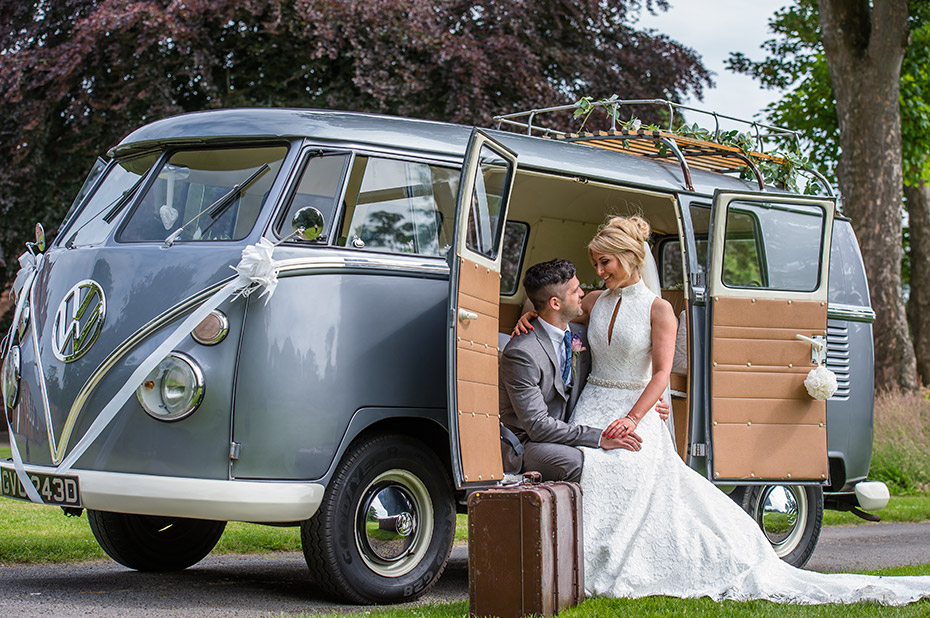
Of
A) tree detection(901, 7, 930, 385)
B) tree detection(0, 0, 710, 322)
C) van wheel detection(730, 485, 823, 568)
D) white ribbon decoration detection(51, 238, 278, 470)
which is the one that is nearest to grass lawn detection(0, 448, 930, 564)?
white ribbon decoration detection(51, 238, 278, 470)

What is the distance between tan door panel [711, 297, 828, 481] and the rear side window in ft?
10.3

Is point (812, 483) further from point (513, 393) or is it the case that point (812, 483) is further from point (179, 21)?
point (179, 21)

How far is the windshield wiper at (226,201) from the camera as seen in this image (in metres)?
6.10

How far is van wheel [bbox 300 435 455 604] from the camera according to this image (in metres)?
5.83

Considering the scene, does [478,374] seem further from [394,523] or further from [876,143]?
[876,143]

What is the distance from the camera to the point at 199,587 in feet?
21.5

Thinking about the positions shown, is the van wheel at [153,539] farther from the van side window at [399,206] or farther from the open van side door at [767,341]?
the open van side door at [767,341]

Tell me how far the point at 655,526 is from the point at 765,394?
172 cm

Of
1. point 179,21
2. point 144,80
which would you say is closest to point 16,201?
point 144,80

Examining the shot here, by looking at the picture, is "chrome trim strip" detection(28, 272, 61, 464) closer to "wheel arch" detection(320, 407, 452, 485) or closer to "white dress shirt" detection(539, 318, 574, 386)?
"wheel arch" detection(320, 407, 452, 485)

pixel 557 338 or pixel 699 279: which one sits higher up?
pixel 699 279

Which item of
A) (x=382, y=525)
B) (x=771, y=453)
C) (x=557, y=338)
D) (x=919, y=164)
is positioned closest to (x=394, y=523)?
(x=382, y=525)

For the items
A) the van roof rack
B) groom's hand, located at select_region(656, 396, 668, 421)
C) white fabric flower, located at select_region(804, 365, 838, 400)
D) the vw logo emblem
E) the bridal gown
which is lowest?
the bridal gown

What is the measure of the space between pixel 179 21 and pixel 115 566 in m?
9.73
